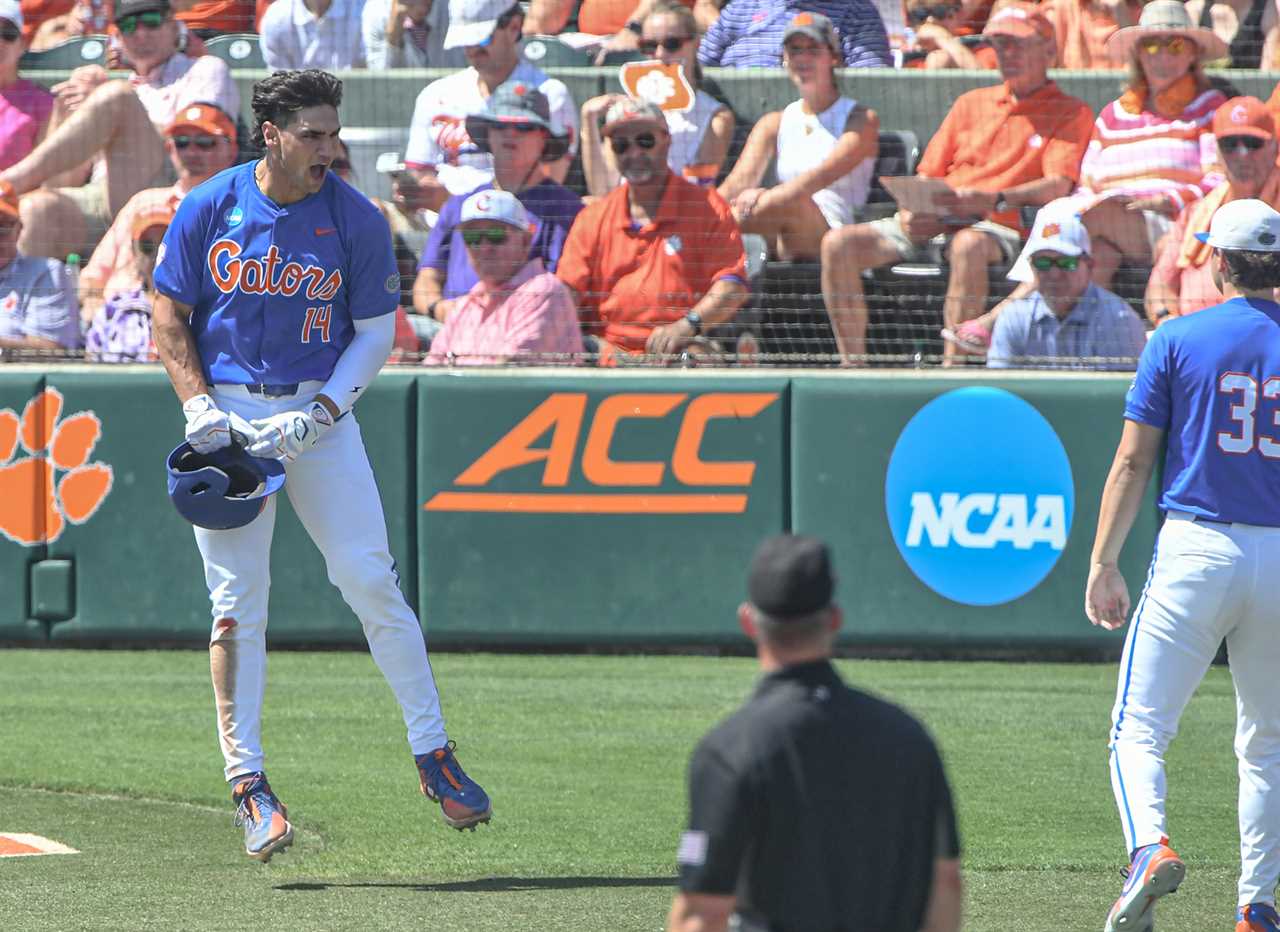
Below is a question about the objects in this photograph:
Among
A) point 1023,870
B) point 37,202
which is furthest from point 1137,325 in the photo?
point 37,202

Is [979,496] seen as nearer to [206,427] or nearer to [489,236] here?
[489,236]

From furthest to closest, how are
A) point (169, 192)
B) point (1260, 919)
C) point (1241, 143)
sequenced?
point (169, 192)
point (1241, 143)
point (1260, 919)

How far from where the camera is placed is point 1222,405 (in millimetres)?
4785

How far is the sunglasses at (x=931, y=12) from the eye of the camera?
1206cm

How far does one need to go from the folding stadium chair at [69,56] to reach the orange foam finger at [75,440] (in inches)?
106

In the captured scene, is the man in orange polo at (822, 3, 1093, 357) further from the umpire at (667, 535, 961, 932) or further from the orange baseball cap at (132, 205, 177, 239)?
the umpire at (667, 535, 961, 932)

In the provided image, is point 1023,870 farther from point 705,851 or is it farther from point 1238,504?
point 705,851

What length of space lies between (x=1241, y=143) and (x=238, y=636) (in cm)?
601

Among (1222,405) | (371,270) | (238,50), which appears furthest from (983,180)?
(1222,405)

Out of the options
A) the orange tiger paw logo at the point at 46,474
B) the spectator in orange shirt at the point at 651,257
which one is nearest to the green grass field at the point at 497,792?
the orange tiger paw logo at the point at 46,474

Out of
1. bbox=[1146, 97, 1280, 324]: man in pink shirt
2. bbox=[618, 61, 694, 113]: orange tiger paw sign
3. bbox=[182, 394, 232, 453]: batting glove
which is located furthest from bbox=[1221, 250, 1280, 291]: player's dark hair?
bbox=[618, 61, 694, 113]: orange tiger paw sign

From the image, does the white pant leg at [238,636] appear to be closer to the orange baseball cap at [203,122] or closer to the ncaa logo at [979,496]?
the ncaa logo at [979,496]

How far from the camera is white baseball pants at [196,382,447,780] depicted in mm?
5535

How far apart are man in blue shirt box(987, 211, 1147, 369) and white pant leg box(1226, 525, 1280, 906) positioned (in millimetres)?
5064
